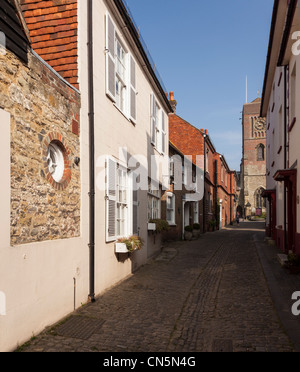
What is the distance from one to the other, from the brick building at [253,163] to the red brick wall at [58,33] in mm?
52290

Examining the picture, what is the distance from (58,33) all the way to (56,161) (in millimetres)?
2597

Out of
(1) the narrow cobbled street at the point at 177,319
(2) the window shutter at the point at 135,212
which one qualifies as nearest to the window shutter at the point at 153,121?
(2) the window shutter at the point at 135,212

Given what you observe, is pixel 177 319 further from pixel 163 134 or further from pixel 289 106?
pixel 163 134

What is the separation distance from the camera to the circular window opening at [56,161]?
520cm

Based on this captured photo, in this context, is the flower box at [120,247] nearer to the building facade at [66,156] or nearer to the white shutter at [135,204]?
the building facade at [66,156]

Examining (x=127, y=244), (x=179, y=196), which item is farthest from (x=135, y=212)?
(x=179, y=196)

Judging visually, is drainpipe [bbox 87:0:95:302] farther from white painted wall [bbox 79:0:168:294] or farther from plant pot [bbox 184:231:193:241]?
plant pot [bbox 184:231:193:241]

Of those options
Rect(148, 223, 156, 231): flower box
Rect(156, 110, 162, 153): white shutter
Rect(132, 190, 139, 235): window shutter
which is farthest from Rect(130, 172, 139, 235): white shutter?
Rect(156, 110, 162, 153): white shutter

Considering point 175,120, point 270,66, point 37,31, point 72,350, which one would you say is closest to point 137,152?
point 37,31

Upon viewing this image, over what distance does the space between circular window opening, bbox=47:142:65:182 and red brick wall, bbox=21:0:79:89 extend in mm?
1418

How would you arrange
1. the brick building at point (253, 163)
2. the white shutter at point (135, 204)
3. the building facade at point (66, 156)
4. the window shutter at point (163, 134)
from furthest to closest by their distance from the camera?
the brick building at point (253, 163) → the window shutter at point (163, 134) → the white shutter at point (135, 204) → the building facade at point (66, 156)

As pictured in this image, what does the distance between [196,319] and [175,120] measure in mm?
18809

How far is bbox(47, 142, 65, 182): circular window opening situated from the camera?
5195 millimetres
